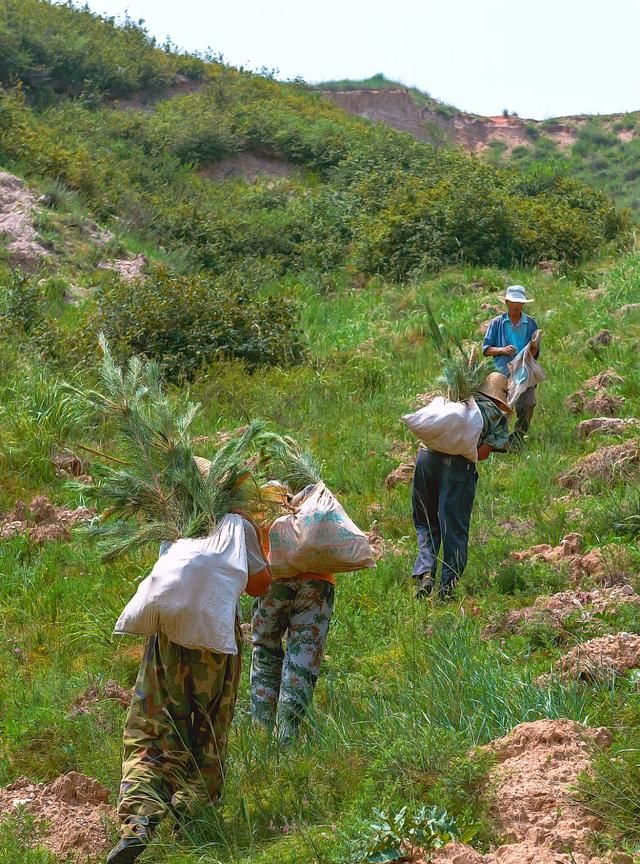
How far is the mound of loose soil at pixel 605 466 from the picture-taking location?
31.6ft

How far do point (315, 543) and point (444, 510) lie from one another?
2.33 metres

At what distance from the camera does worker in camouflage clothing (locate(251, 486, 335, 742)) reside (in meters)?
5.75

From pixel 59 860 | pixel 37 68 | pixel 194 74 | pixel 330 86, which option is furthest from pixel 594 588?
pixel 330 86

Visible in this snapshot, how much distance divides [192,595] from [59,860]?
1.19 m

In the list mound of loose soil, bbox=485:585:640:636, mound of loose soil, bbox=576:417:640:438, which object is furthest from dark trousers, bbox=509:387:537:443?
mound of loose soil, bbox=485:585:640:636

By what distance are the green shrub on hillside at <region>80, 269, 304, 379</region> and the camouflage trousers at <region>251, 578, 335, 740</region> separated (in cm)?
816

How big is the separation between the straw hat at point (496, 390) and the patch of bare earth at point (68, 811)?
3672mm

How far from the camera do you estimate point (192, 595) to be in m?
4.73

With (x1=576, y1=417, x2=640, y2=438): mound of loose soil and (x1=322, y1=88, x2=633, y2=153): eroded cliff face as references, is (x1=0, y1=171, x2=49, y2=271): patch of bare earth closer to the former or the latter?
(x1=576, y1=417, x2=640, y2=438): mound of loose soil

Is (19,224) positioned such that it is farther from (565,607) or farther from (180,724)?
(180,724)

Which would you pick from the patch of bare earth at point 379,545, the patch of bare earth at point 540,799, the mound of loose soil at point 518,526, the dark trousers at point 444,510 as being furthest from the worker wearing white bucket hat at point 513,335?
the patch of bare earth at point 540,799

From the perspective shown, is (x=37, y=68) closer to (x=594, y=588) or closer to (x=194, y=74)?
(x=194, y=74)

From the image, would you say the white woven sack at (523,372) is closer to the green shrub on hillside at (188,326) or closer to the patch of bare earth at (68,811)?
the green shrub on hillside at (188,326)

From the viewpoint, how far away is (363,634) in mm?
7258
